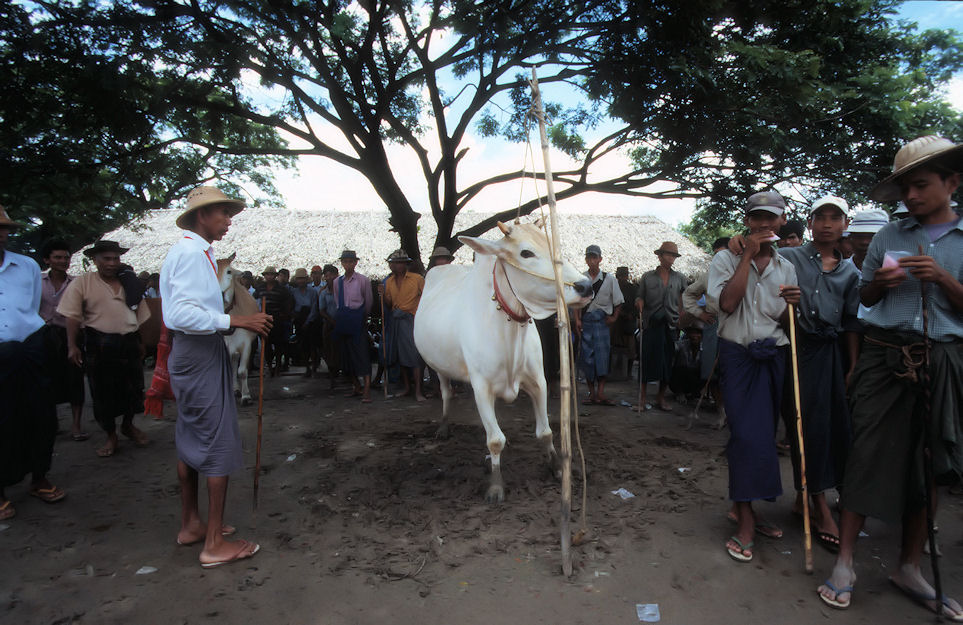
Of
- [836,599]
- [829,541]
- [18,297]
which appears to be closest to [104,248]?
[18,297]

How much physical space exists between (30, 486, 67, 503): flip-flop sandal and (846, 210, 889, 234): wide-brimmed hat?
6.55 metres

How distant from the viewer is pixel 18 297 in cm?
365

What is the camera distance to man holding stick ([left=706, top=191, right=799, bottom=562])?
2.95 meters

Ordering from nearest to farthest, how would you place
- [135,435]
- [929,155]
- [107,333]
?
[929,155] < [107,333] < [135,435]

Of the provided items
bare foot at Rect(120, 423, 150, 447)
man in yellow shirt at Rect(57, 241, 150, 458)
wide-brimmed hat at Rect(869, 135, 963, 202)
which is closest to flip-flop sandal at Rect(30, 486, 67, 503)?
man in yellow shirt at Rect(57, 241, 150, 458)

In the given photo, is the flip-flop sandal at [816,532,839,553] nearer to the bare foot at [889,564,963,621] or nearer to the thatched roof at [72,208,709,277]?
the bare foot at [889,564,963,621]

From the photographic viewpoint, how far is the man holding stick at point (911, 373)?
2.40 metres

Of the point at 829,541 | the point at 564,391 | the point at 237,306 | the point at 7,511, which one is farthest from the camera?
the point at 237,306

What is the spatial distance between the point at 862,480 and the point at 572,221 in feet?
63.9

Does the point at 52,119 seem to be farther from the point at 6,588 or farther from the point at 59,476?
the point at 6,588

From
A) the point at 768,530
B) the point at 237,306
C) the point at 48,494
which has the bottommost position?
the point at 768,530

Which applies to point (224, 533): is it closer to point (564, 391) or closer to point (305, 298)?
point (564, 391)

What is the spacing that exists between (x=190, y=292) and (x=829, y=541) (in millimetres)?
3992

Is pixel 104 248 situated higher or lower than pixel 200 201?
lower
